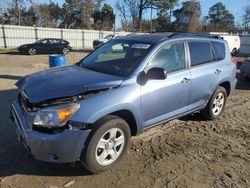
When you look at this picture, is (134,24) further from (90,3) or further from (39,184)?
(39,184)

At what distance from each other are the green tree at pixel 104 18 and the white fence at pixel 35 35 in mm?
17455

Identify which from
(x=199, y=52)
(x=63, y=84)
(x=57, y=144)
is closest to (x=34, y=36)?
(x=199, y=52)

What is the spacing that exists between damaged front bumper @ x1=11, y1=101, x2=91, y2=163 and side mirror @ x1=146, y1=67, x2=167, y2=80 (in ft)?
4.13

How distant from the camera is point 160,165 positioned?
4.28 meters

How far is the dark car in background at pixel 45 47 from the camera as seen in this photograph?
973 inches

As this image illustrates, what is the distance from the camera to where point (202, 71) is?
5.47m

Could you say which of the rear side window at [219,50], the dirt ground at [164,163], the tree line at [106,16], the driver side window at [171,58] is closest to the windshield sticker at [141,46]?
the driver side window at [171,58]

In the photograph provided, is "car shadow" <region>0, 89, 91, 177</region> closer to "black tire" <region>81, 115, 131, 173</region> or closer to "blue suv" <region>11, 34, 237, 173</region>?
"black tire" <region>81, 115, 131, 173</region>

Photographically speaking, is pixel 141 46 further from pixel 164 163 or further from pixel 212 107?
pixel 212 107

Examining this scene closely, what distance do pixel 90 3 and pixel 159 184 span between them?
56.9 metres

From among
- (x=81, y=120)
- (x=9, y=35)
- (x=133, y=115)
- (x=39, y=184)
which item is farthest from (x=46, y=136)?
(x=9, y=35)

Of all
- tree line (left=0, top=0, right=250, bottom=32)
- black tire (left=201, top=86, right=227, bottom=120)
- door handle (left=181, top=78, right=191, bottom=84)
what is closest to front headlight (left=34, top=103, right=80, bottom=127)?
door handle (left=181, top=78, right=191, bottom=84)

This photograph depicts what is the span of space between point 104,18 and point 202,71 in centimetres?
5462

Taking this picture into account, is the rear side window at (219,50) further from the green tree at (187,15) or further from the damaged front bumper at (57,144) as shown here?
the green tree at (187,15)
